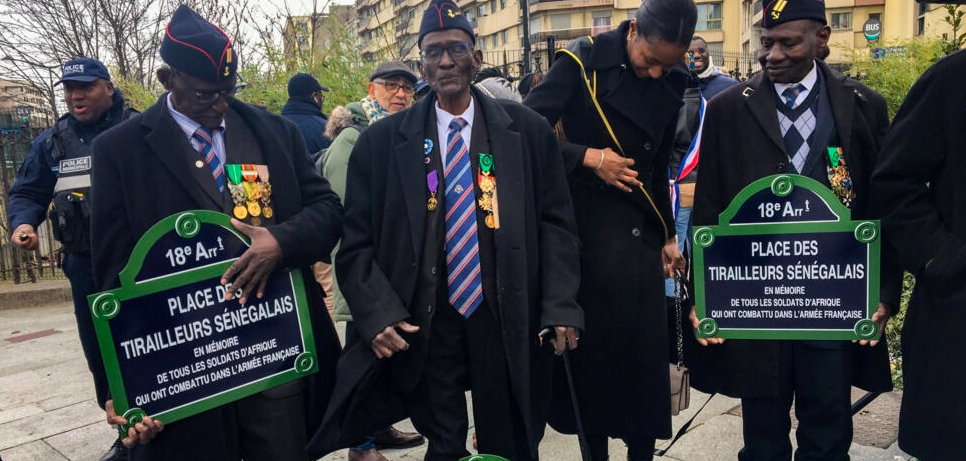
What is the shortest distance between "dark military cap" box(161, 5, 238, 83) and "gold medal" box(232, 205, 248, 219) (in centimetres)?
46

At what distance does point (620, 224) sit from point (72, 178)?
330 cm

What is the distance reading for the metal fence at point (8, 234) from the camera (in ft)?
34.6

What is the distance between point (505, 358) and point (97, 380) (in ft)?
8.22

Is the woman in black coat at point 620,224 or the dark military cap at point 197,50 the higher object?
the dark military cap at point 197,50

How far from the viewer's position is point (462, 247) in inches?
107

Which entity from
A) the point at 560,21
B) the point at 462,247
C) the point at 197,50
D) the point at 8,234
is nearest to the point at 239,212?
the point at 197,50

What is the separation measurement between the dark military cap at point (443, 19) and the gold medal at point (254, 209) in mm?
870

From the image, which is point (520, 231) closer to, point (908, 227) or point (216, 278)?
point (216, 278)

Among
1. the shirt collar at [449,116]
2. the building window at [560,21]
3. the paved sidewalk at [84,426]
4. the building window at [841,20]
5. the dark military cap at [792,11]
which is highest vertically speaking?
the building window at [560,21]

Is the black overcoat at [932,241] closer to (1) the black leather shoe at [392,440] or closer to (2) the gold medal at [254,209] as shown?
(2) the gold medal at [254,209]

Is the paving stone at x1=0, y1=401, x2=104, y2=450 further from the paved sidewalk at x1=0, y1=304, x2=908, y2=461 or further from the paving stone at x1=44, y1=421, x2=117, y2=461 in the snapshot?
the paving stone at x1=44, y1=421, x2=117, y2=461

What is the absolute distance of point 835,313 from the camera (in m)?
2.92

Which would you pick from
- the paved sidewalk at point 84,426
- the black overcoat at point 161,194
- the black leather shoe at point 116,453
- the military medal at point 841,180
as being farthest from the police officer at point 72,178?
the military medal at point 841,180

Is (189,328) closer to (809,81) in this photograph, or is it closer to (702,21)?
(809,81)
